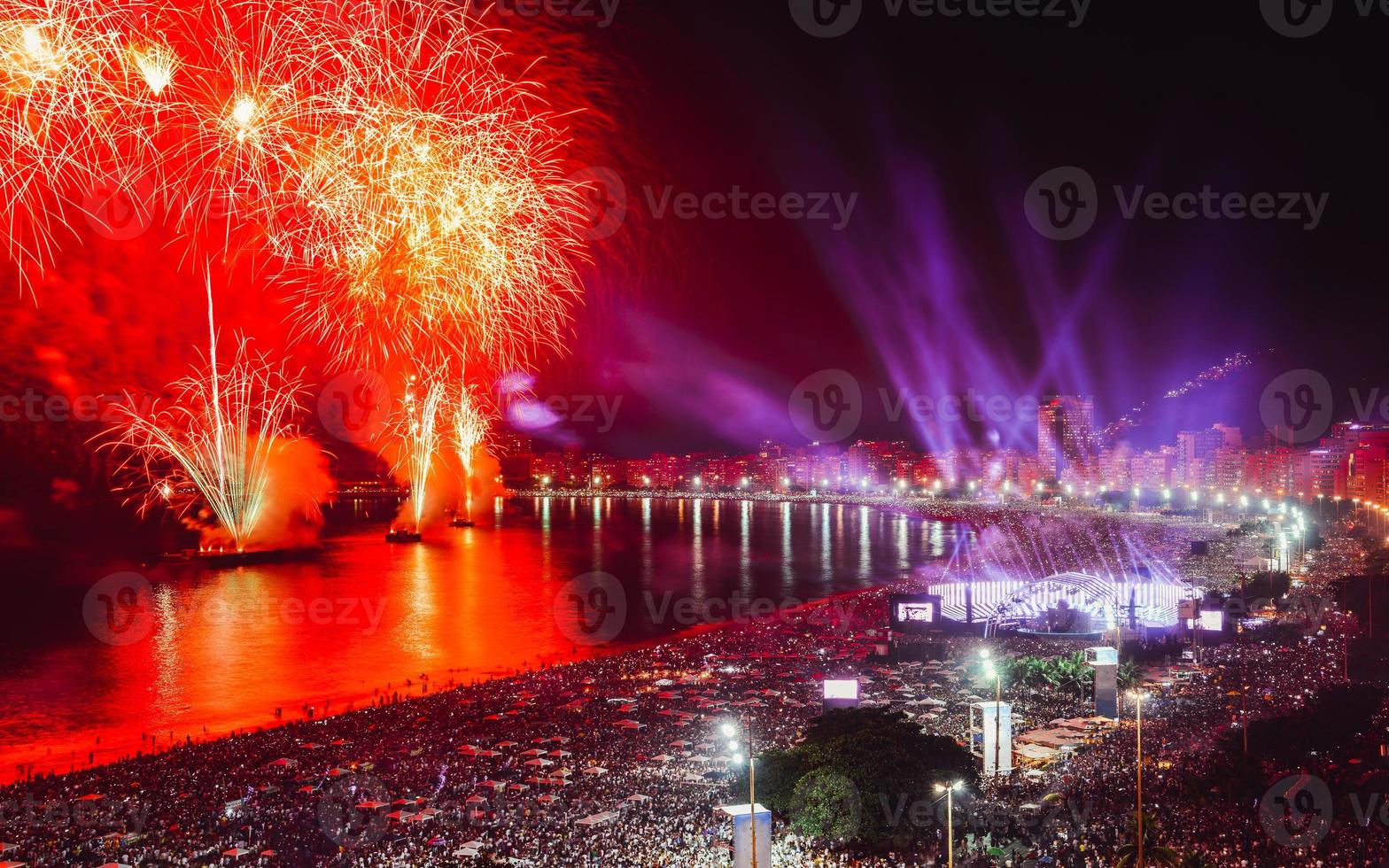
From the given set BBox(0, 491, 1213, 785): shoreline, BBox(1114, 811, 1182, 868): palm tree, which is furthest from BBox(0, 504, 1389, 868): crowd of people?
BBox(0, 491, 1213, 785): shoreline

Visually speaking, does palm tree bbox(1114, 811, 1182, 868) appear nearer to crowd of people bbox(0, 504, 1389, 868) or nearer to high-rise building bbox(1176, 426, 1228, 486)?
crowd of people bbox(0, 504, 1389, 868)

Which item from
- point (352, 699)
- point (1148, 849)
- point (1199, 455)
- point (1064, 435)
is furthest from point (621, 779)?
point (1064, 435)

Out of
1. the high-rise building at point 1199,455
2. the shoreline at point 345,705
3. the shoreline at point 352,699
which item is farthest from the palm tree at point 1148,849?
the high-rise building at point 1199,455

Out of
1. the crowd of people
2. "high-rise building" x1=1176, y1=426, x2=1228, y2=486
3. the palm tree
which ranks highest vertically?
"high-rise building" x1=1176, y1=426, x2=1228, y2=486

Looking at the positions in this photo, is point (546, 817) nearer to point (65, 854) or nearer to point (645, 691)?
point (65, 854)

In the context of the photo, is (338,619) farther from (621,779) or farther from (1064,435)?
(1064,435)

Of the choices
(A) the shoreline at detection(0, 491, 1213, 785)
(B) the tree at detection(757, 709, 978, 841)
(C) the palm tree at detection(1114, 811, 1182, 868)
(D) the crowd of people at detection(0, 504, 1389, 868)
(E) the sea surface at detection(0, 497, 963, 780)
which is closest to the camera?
(C) the palm tree at detection(1114, 811, 1182, 868)
